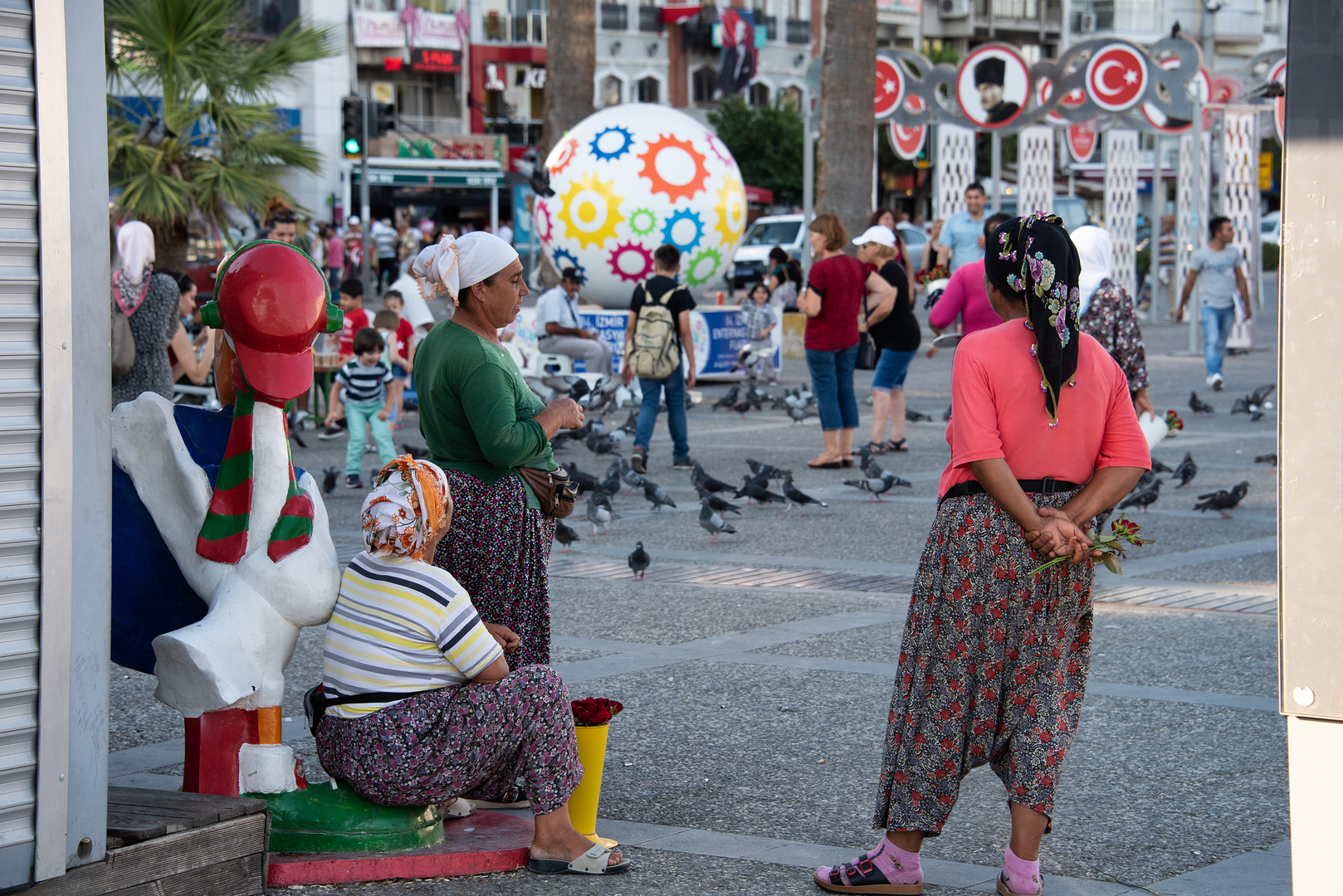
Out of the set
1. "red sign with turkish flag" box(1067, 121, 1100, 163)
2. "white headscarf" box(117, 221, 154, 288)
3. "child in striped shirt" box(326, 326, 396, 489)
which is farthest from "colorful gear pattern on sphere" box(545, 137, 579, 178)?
"red sign with turkish flag" box(1067, 121, 1100, 163)

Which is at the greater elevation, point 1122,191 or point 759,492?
point 1122,191

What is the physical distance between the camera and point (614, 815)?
4.69m

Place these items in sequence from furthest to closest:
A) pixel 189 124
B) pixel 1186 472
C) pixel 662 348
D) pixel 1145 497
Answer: pixel 189 124 → pixel 662 348 → pixel 1186 472 → pixel 1145 497

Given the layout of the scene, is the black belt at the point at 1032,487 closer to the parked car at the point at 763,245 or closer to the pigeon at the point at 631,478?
the pigeon at the point at 631,478

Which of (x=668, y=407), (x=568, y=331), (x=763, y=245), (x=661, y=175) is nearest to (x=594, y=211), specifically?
(x=661, y=175)

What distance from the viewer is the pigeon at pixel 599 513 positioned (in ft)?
31.7

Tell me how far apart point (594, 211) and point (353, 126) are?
10522 millimetres

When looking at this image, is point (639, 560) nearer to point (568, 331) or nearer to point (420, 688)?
point (420, 688)

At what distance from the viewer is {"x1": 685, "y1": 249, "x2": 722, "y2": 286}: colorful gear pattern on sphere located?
18.1 meters

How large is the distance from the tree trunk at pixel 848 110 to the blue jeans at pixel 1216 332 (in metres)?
5.22

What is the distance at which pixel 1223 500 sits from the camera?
986 centimetres

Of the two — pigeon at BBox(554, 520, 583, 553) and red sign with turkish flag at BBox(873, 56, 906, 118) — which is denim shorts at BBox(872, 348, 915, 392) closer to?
pigeon at BBox(554, 520, 583, 553)

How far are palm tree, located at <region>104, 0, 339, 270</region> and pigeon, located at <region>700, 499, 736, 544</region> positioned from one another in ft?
23.2

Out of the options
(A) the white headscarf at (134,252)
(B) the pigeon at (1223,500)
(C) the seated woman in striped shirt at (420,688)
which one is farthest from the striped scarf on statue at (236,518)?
(B) the pigeon at (1223,500)
